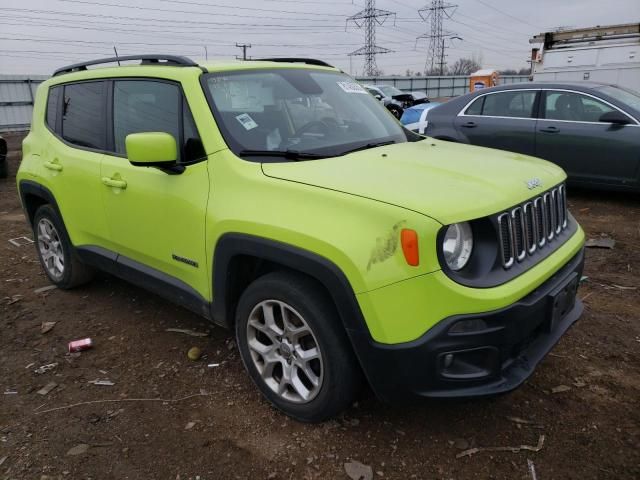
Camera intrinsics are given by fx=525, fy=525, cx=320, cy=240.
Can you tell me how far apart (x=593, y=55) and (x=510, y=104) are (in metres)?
5.66

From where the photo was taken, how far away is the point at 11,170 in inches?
487

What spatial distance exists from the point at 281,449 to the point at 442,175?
1.57 m

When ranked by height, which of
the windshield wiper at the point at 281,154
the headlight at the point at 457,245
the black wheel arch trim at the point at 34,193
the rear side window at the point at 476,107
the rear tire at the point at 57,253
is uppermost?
the rear side window at the point at 476,107

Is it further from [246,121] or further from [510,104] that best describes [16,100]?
[246,121]

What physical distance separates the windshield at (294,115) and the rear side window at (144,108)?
0.95 feet

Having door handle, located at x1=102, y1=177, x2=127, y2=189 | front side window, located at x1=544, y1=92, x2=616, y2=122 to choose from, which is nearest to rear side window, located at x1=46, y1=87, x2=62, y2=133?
door handle, located at x1=102, y1=177, x2=127, y2=189

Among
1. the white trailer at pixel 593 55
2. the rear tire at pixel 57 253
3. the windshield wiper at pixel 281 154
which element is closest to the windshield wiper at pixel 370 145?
the windshield wiper at pixel 281 154

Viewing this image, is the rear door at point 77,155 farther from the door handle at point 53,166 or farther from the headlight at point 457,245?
the headlight at point 457,245

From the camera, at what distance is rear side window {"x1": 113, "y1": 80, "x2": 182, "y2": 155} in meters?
3.13

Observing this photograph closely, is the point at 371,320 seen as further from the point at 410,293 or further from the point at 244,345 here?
the point at 244,345

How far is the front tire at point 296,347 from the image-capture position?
244 centimetres

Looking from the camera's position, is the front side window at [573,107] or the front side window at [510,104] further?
the front side window at [510,104]

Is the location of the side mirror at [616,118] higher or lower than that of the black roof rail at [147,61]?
lower

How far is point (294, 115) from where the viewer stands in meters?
3.18
